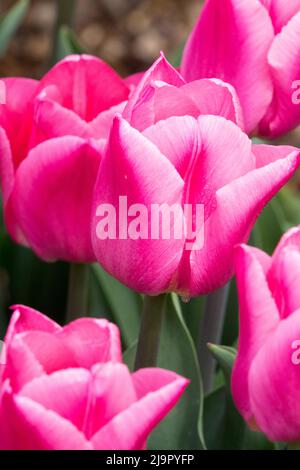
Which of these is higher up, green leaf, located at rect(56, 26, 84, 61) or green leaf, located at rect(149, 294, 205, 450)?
green leaf, located at rect(56, 26, 84, 61)

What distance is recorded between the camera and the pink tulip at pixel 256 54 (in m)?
0.79

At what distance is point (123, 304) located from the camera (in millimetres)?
1092

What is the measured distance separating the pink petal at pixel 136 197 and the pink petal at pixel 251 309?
0.18ft

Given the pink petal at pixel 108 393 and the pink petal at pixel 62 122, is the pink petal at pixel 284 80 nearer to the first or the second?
the pink petal at pixel 62 122

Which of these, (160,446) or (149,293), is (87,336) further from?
(160,446)

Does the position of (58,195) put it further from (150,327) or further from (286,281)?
(286,281)

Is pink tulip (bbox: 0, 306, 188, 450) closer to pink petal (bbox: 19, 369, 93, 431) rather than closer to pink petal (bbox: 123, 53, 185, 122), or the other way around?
pink petal (bbox: 19, 369, 93, 431)

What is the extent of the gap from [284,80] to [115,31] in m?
2.08

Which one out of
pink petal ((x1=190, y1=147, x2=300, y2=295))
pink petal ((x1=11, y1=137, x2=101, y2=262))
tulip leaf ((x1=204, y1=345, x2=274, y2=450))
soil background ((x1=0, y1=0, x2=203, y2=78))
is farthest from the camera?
soil background ((x1=0, y1=0, x2=203, y2=78))

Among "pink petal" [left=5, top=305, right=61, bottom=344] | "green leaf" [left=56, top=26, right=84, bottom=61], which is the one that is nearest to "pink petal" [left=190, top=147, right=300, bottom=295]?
"pink petal" [left=5, top=305, right=61, bottom=344]

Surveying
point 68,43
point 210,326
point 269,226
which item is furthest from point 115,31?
point 210,326

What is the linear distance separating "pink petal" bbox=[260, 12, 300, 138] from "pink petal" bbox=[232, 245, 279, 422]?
210 millimetres

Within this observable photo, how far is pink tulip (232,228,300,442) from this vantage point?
595 mm
